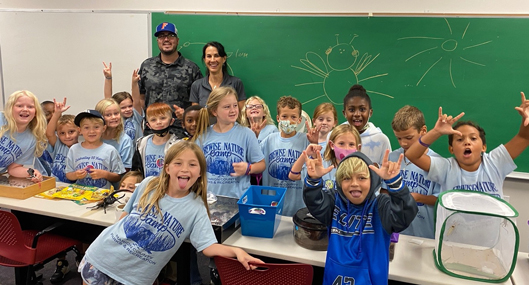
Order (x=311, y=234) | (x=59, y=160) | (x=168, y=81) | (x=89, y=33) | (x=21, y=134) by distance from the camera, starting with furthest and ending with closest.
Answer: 1. (x=89, y=33)
2. (x=168, y=81)
3. (x=59, y=160)
4. (x=21, y=134)
5. (x=311, y=234)

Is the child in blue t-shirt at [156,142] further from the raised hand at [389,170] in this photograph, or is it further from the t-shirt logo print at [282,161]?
the raised hand at [389,170]

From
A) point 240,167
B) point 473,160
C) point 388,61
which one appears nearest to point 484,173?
point 473,160

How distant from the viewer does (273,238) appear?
6.49 ft

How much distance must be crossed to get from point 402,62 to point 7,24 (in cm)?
495

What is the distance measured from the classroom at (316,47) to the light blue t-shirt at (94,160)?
1640mm

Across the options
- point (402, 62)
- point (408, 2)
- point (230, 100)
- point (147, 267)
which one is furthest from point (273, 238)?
point (408, 2)

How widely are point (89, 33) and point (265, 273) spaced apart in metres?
4.16

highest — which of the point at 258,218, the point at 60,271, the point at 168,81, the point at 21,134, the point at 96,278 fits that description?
the point at 168,81

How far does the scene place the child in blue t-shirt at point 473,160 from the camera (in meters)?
2.13

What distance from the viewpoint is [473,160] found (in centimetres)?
214

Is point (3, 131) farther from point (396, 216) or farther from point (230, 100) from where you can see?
point (396, 216)

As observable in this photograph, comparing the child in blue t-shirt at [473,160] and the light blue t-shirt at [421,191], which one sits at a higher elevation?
the child in blue t-shirt at [473,160]

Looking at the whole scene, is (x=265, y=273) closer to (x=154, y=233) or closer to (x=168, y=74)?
(x=154, y=233)

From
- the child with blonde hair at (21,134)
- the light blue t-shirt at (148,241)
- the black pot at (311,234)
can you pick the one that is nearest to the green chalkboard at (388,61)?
the child with blonde hair at (21,134)
